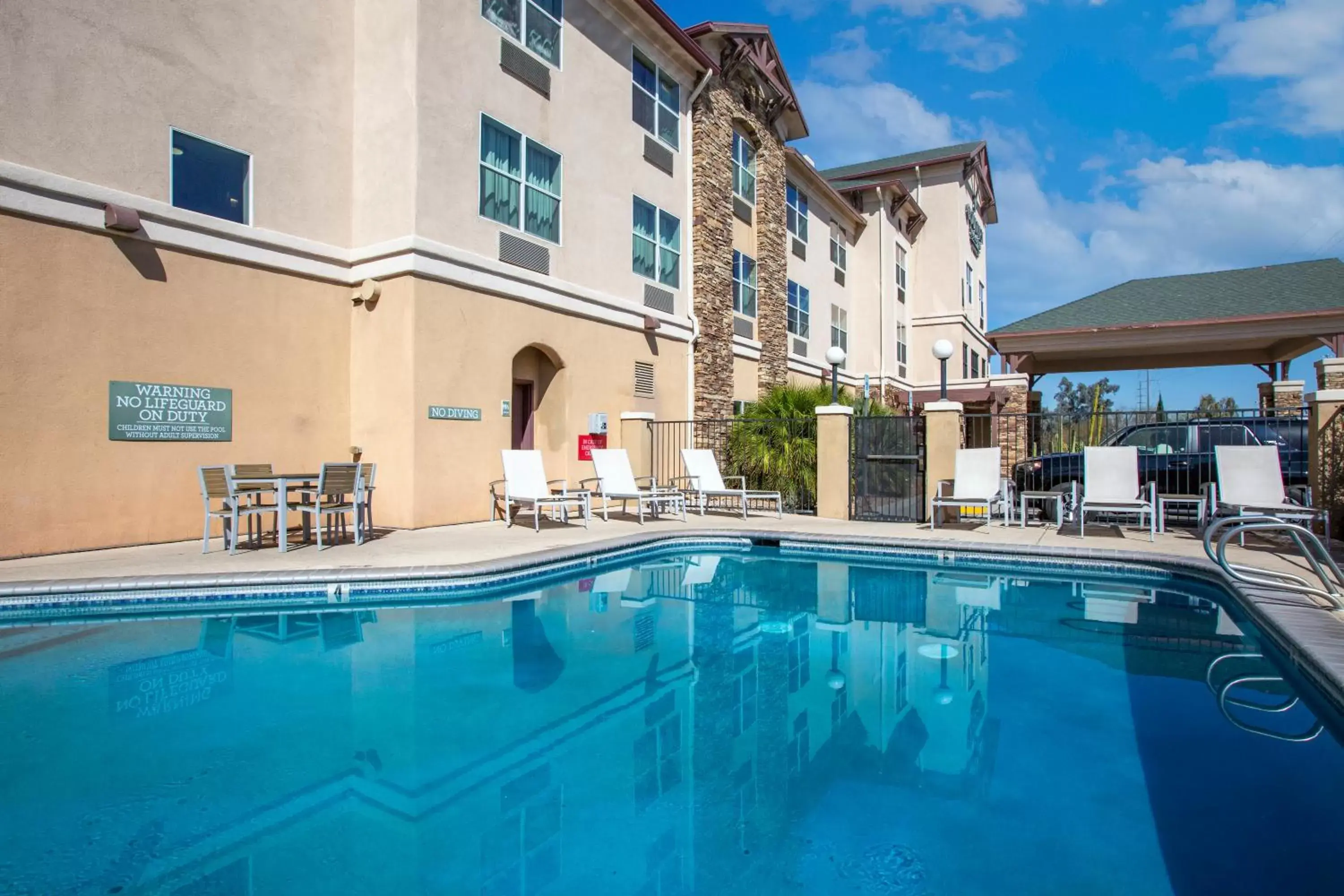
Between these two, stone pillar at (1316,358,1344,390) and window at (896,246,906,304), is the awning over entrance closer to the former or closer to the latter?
stone pillar at (1316,358,1344,390)

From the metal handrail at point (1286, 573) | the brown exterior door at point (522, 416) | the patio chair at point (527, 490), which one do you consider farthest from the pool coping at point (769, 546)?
the brown exterior door at point (522, 416)

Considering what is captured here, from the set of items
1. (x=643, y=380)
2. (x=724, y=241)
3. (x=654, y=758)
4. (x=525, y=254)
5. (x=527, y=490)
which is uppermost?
(x=724, y=241)

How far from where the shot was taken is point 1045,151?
27.4 meters

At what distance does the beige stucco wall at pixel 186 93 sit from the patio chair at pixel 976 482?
9.32 metres

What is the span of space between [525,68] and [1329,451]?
1223cm

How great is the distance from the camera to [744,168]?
61.2ft

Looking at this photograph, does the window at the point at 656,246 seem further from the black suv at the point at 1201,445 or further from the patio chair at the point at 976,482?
the black suv at the point at 1201,445

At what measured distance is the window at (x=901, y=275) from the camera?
2758 cm

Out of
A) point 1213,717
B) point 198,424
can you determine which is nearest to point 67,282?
point 198,424

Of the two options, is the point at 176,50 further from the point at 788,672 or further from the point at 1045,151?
the point at 1045,151

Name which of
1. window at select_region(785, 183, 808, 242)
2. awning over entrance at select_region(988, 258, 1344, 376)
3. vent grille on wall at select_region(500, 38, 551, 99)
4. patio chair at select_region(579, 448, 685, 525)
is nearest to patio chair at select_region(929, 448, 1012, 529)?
patio chair at select_region(579, 448, 685, 525)

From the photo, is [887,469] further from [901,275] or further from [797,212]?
[901,275]

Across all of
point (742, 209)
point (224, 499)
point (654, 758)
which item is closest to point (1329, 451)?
point (654, 758)

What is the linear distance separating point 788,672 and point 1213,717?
235 cm
